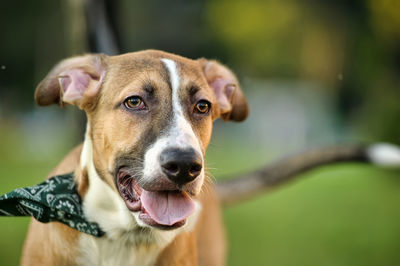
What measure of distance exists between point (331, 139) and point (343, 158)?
1561 centimetres

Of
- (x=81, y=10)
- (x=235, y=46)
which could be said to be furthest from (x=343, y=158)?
(x=235, y=46)

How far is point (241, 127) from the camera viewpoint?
21.2 meters

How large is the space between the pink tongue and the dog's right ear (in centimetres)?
75

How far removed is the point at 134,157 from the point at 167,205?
0.31m

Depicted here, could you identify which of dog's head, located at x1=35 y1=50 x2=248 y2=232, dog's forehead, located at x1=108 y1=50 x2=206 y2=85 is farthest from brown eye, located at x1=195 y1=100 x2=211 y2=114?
dog's forehead, located at x1=108 y1=50 x2=206 y2=85

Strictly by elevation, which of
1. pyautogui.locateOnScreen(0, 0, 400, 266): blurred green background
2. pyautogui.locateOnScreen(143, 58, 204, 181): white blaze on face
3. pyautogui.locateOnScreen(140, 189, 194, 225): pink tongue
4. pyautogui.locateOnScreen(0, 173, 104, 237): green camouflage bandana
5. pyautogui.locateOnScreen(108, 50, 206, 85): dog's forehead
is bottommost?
pyautogui.locateOnScreen(0, 0, 400, 266): blurred green background

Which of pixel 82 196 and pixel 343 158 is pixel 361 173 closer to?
pixel 343 158

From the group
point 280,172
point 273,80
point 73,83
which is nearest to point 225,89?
point 73,83

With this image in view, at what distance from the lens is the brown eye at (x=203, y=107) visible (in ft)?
10.6

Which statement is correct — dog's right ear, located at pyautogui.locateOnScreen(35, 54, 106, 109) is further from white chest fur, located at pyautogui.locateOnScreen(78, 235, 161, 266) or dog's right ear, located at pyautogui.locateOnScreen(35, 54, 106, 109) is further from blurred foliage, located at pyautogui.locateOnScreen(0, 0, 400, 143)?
blurred foliage, located at pyautogui.locateOnScreen(0, 0, 400, 143)

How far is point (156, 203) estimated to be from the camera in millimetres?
2961

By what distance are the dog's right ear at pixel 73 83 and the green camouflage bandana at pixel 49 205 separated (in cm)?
50

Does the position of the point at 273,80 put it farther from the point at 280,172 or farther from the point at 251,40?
the point at 280,172

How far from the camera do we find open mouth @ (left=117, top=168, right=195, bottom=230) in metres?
2.91
